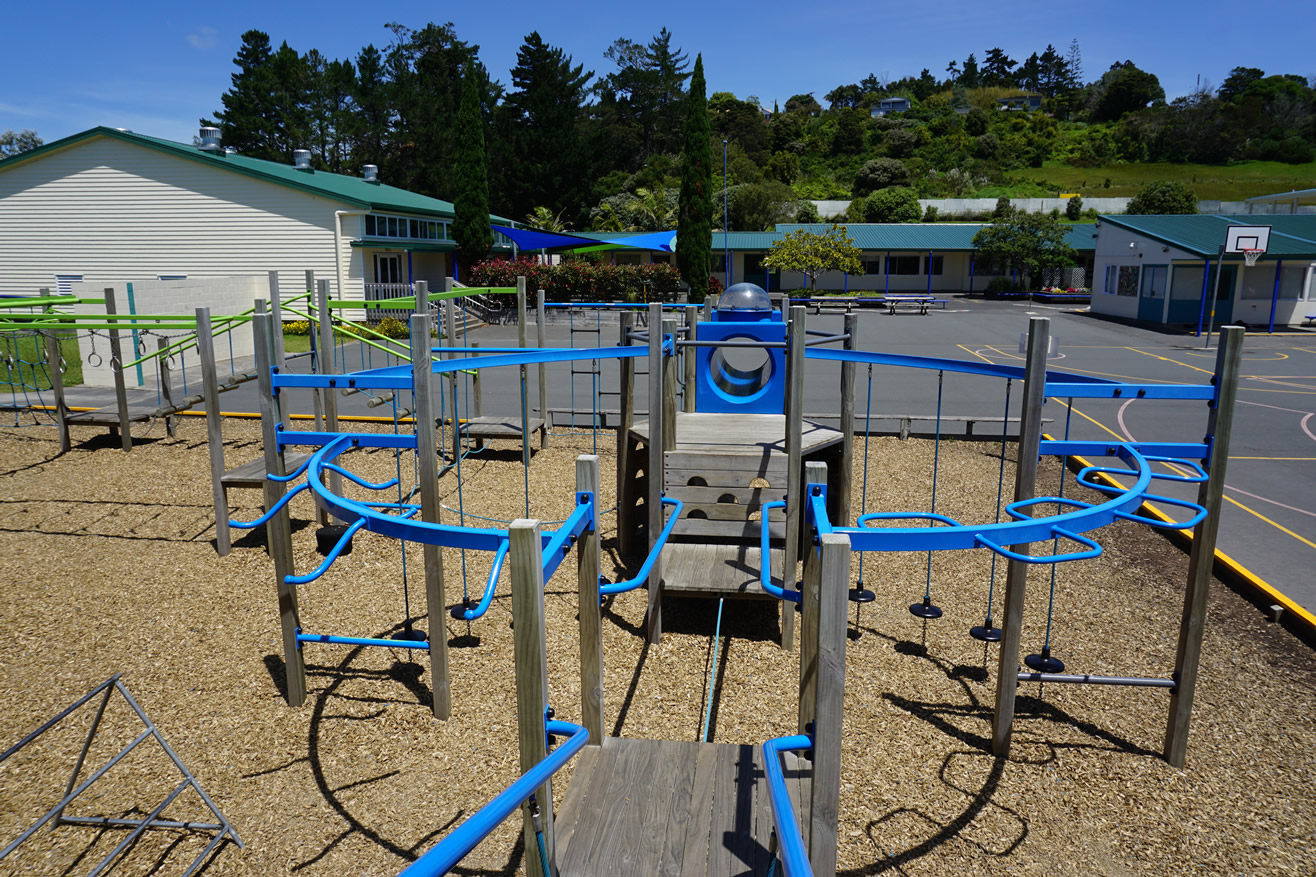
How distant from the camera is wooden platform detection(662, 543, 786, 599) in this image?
605 centimetres

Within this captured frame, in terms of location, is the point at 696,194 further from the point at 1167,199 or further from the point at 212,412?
the point at 1167,199

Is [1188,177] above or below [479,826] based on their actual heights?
above


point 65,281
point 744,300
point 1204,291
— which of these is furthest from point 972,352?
point 65,281

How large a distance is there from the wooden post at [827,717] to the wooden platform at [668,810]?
2.47ft

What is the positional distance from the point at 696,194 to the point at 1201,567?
33.5 metres

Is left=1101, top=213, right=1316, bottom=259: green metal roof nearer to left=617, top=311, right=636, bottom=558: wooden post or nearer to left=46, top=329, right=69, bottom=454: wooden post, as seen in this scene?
left=617, top=311, right=636, bottom=558: wooden post

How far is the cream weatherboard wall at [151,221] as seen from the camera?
29.2 metres

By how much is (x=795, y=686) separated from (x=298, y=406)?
1303cm

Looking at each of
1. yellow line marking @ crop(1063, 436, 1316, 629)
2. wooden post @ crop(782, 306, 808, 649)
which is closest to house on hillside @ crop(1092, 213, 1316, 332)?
yellow line marking @ crop(1063, 436, 1316, 629)

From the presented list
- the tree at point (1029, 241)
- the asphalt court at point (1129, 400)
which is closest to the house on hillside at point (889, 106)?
the tree at point (1029, 241)

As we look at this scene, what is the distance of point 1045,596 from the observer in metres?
7.08

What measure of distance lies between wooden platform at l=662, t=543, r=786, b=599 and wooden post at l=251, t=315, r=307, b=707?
2472 mm

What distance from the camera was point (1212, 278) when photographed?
31469mm

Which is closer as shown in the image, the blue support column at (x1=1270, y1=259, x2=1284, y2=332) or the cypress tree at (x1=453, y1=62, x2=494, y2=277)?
the blue support column at (x1=1270, y1=259, x2=1284, y2=332)
